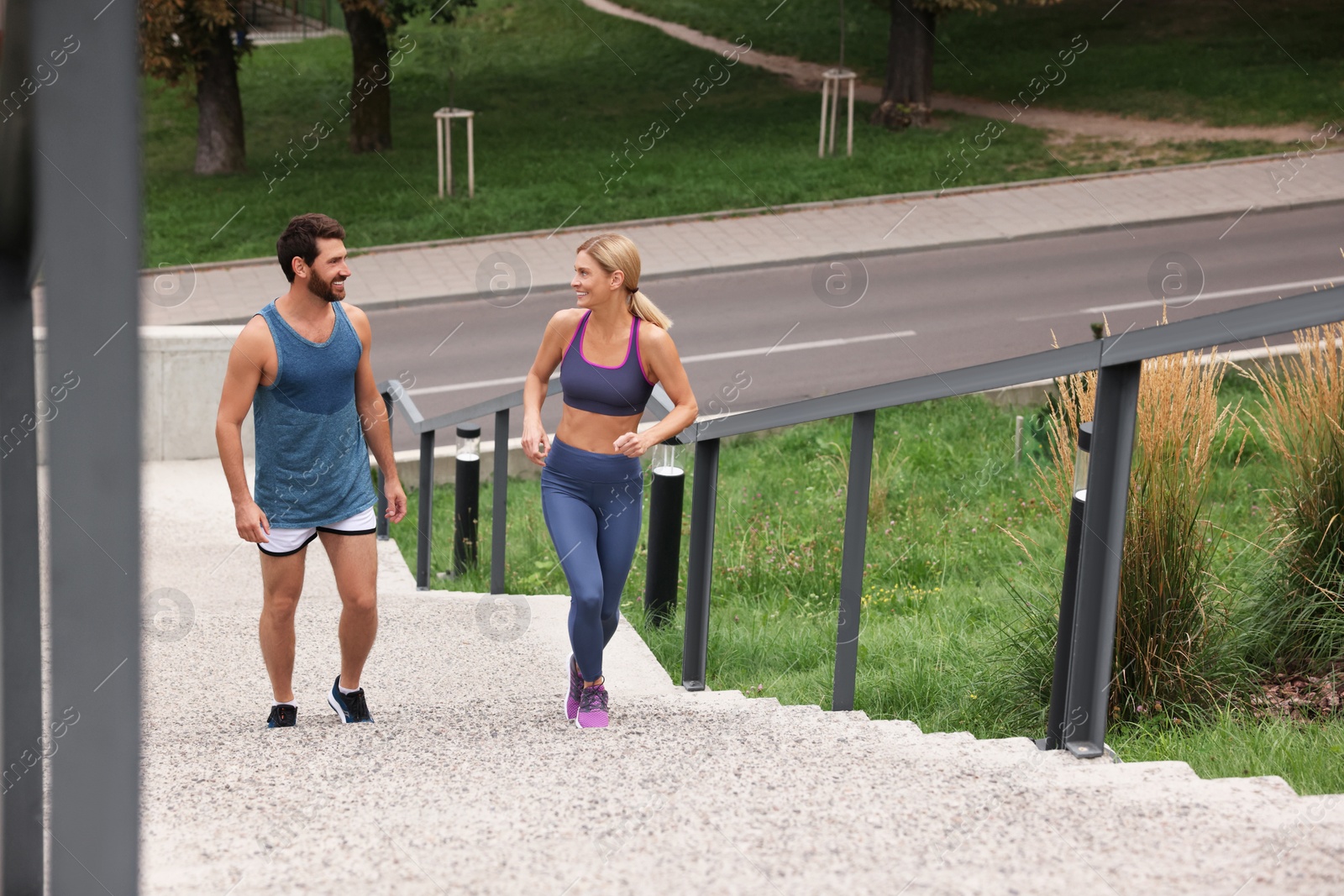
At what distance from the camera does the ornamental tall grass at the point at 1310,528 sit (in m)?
4.30

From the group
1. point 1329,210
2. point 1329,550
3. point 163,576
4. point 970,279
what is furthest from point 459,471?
point 1329,210

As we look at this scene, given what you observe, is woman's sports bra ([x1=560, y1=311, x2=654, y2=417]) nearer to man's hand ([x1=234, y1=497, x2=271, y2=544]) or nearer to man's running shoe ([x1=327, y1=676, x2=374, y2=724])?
man's hand ([x1=234, y1=497, x2=271, y2=544])

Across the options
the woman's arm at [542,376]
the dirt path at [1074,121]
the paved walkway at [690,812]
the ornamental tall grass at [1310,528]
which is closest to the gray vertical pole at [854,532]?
the paved walkway at [690,812]

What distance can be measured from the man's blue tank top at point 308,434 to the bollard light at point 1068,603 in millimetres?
2262

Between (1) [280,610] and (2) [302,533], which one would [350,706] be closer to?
(1) [280,610]

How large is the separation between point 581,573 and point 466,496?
375 cm

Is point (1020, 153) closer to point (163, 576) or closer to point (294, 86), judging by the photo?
point (294, 86)

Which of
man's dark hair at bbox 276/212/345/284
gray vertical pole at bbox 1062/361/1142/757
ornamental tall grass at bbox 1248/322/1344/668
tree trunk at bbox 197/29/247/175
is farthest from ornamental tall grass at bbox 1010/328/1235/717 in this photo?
tree trunk at bbox 197/29/247/175

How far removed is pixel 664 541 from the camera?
6.43 metres

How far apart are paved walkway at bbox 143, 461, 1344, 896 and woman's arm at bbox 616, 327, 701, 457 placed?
3.00 ft

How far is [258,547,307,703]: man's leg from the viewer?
4.41m

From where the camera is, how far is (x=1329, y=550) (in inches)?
171

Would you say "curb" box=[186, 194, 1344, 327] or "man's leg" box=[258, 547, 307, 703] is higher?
"curb" box=[186, 194, 1344, 327]

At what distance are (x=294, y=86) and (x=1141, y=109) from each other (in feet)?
53.3
